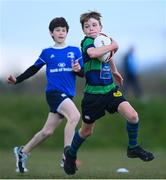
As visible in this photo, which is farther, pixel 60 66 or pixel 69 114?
pixel 60 66

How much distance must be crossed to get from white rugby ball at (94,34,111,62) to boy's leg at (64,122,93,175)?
0.96 m

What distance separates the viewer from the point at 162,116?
931 inches

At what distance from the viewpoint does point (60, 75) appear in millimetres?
11984

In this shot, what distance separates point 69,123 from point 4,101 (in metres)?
12.4

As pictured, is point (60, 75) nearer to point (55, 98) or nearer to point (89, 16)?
point (55, 98)

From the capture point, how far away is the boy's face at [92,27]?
35.9ft

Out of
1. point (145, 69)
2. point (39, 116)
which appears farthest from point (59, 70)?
point (145, 69)

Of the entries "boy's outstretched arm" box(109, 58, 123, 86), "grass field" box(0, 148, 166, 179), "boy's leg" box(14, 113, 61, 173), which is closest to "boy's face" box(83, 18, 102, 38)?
"boy's outstretched arm" box(109, 58, 123, 86)

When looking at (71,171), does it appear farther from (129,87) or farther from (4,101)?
(129,87)

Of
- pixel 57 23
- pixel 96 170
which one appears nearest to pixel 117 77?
pixel 57 23

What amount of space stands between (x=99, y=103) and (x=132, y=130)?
2.04 ft

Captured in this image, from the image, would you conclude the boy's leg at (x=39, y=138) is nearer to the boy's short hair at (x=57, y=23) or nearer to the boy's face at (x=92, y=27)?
the boy's short hair at (x=57, y=23)

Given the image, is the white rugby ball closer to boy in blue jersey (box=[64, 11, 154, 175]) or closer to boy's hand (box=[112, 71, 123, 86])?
boy in blue jersey (box=[64, 11, 154, 175])

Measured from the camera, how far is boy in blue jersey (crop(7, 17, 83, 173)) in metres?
11.9
